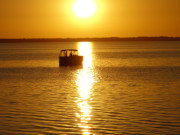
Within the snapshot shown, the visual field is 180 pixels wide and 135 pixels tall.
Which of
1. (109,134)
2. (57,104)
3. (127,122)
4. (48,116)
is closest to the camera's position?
(109,134)

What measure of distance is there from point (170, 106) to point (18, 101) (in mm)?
10778

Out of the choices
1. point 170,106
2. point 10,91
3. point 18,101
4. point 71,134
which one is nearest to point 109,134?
point 71,134

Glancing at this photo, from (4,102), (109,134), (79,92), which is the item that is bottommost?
(109,134)

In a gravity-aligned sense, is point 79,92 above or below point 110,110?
above

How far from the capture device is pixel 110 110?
74.3ft

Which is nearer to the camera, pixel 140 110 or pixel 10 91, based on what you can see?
pixel 140 110

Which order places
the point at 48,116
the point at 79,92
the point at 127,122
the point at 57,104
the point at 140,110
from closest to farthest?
the point at 127,122, the point at 48,116, the point at 140,110, the point at 57,104, the point at 79,92

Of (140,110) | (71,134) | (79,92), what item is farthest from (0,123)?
(79,92)

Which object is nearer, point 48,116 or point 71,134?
point 71,134

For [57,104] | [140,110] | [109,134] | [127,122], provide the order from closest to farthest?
[109,134], [127,122], [140,110], [57,104]

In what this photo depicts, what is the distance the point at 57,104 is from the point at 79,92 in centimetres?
687

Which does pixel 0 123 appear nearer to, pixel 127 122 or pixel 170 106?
pixel 127 122

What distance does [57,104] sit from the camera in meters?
25.0

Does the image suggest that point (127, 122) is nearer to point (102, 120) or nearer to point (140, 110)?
point (102, 120)
